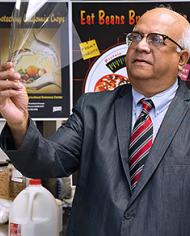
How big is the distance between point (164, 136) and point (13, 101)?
0.45 metres

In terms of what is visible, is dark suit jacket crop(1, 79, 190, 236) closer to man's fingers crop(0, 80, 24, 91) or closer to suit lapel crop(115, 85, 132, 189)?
suit lapel crop(115, 85, 132, 189)

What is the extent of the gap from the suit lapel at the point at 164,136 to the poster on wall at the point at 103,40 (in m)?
0.58

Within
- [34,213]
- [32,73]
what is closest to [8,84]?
[34,213]

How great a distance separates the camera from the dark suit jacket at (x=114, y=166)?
4.31 ft

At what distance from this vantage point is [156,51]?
143 centimetres

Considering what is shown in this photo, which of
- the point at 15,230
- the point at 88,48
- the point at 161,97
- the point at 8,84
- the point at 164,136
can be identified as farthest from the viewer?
the point at 88,48

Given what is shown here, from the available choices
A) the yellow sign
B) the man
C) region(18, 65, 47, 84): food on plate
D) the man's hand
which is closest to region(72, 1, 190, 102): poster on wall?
the yellow sign

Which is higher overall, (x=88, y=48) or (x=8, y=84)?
(x=88, y=48)

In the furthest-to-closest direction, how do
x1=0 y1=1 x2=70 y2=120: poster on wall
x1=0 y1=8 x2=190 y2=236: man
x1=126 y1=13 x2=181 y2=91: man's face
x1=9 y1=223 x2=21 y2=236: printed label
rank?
x1=0 y1=1 x2=70 y2=120: poster on wall
x1=9 y1=223 x2=21 y2=236: printed label
x1=126 y1=13 x2=181 y2=91: man's face
x1=0 y1=8 x2=190 y2=236: man

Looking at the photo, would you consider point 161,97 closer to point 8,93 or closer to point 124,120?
point 124,120

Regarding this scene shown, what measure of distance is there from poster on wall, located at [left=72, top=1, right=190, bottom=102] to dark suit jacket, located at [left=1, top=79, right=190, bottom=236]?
49 cm

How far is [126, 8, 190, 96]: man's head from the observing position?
1.42 m

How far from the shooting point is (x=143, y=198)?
1.33 meters

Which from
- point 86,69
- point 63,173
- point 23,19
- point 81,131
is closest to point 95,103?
point 81,131
